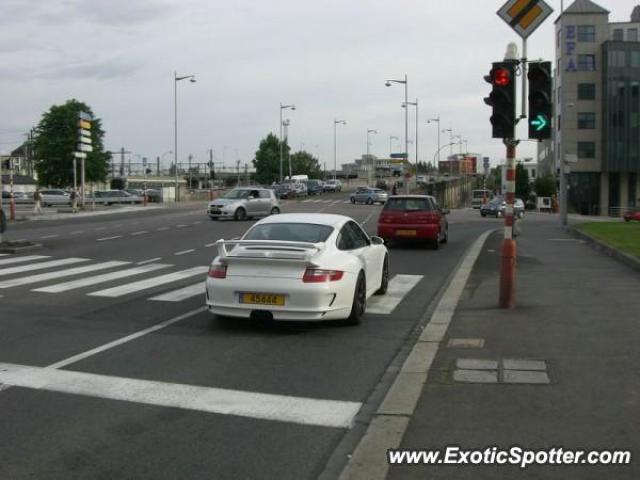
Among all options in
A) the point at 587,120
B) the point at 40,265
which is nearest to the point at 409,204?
the point at 40,265

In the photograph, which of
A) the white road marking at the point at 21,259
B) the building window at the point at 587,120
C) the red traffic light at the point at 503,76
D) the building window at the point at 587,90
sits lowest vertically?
the white road marking at the point at 21,259

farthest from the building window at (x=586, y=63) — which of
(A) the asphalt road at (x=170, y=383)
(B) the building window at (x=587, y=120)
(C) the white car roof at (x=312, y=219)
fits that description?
(C) the white car roof at (x=312, y=219)

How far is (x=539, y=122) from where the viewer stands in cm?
1062

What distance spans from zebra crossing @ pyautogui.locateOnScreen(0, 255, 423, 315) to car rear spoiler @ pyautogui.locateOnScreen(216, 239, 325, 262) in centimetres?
191

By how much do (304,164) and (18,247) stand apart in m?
132

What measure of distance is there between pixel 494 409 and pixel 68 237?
22.0 meters

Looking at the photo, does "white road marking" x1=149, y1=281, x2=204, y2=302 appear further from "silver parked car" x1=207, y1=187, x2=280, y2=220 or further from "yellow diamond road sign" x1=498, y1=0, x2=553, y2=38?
"silver parked car" x1=207, y1=187, x2=280, y2=220

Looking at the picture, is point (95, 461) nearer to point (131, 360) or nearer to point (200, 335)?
point (131, 360)

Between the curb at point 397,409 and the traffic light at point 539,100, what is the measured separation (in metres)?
2.90

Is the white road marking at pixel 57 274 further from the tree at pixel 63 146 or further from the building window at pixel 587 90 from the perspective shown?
the building window at pixel 587 90

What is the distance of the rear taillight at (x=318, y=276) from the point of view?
8867 millimetres

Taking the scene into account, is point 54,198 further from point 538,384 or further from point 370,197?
point 538,384

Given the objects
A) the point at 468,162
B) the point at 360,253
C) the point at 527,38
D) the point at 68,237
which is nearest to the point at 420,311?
the point at 360,253

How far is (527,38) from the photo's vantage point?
11141 mm
